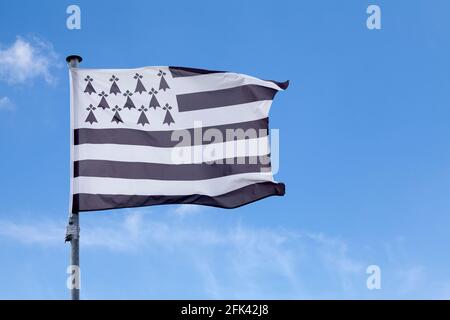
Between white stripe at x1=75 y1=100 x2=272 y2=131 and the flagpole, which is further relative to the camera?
white stripe at x1=75 y1=100 x2=272 y2=131

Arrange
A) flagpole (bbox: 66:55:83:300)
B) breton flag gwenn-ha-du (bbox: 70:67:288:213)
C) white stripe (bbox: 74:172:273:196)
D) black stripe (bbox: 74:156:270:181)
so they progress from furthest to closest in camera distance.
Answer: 1. breton flag gwenn-ha-du (bbox: 70:67:288:213)
2. black stripe (bbox: 74:156:270:181)
3. white stripe (bbox: 74:172:273:196)
4. flagpole (bbox: 66:55:83:300)

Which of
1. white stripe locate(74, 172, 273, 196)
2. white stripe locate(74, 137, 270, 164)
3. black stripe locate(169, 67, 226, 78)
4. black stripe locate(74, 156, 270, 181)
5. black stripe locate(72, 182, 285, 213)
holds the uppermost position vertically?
black stripe locate(169, 67, 226, 78)

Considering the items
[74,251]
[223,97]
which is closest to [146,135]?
[223,97]

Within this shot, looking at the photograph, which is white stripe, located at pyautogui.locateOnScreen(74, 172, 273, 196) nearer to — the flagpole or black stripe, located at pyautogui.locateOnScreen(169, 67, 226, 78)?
the flagpole

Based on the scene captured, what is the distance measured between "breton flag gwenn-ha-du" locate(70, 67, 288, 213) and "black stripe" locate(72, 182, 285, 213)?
0.06 feet

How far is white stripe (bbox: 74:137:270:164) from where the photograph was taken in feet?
49.2

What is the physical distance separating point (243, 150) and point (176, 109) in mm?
1627

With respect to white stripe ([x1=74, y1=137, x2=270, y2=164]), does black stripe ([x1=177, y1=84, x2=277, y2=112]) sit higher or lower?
higher

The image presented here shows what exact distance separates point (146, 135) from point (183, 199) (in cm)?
148

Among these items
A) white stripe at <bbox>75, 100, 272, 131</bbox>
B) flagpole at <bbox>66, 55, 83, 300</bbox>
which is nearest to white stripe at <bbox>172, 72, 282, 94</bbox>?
white stripe at <bbox>75, 100, 272, 131</bbox>

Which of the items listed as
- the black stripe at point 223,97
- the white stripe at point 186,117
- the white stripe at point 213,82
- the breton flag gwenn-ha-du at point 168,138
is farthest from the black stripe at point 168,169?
the white stripe at point 213,82
